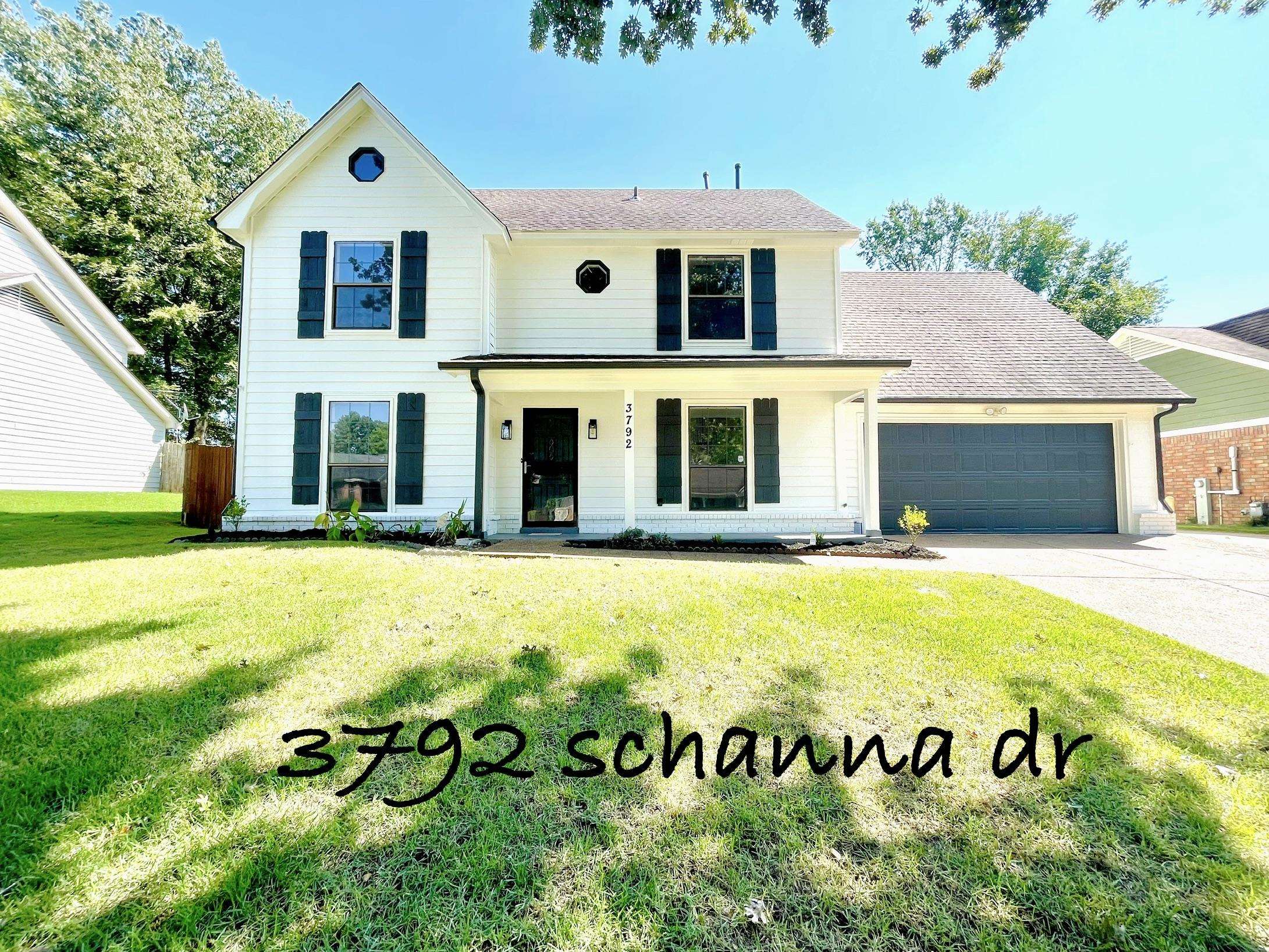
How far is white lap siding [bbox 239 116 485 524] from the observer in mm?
8211

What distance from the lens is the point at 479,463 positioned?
7.92 metres

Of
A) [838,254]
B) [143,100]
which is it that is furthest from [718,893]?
[143,100]

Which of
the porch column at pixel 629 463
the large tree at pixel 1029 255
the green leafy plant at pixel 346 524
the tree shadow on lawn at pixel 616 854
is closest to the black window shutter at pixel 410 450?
the green leafy plant at pixel 346 524

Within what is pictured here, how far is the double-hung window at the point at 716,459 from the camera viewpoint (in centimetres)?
887

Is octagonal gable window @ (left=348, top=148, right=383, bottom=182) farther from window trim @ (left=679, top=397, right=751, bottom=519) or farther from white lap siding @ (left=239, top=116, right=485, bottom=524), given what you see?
window trim @ (left=679, top=397, right=751, bottom=519)

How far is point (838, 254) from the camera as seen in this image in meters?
9.18

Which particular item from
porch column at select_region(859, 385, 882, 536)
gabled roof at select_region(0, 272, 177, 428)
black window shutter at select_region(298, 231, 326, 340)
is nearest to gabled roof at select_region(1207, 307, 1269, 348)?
porch column at select_region(859, 385, 882, 536)

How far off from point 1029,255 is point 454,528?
3190 cm

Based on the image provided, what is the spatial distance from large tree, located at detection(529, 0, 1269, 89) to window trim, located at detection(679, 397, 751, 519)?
5042 mm

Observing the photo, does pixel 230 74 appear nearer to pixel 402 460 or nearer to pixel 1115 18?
pixel 402 460

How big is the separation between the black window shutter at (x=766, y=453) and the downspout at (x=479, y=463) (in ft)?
15.5

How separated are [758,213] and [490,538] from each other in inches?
321

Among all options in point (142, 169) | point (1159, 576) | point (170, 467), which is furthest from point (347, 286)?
point (142, 169)

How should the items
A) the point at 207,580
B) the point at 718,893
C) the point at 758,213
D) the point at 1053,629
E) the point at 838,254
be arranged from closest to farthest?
the point at 718,893 → the point at 1053,629 → the point at 207,580 → the point at 838,254 → the point at 758,213
